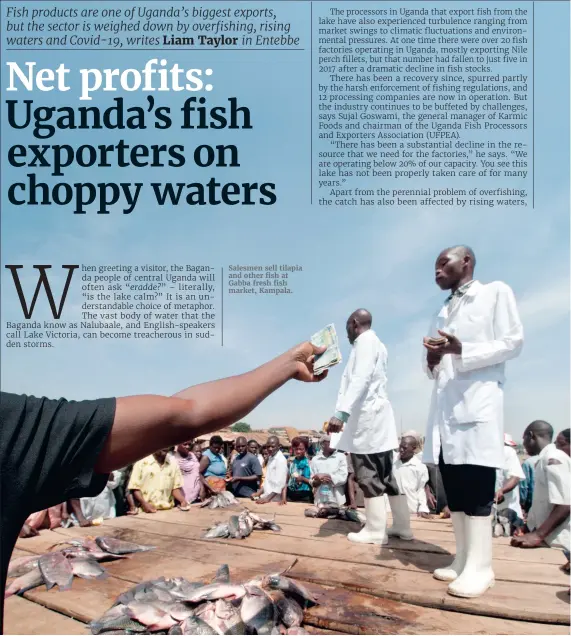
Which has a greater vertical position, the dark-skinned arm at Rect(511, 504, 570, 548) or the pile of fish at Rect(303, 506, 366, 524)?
the dark-skinned arm at Rect(511, 504, 570, 548)

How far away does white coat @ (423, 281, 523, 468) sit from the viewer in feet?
10.2

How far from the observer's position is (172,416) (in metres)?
1.15

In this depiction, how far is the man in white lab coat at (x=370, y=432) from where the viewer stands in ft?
14.2

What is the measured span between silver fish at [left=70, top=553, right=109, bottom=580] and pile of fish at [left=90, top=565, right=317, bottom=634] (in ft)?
2.43

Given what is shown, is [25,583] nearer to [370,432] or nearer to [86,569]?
[86,569]

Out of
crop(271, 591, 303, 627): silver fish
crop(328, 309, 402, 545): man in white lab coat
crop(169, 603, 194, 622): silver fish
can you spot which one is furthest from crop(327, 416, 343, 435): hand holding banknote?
crop(169, 603, 194, 622): silver fish

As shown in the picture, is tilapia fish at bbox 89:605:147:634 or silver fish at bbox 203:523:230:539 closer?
tilapia fish at bbox 89:605:147:634

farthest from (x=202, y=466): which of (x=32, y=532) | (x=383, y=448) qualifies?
(x=383, y=448)

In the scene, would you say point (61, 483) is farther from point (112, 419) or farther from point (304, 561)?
point (304, 561)

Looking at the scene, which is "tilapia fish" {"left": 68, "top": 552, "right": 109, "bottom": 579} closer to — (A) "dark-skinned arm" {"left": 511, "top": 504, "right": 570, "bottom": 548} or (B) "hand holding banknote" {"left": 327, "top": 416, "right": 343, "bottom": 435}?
(B) "hand holding banknote" {"left": 327, "top": 416, "right": 343, "bottom": 435}

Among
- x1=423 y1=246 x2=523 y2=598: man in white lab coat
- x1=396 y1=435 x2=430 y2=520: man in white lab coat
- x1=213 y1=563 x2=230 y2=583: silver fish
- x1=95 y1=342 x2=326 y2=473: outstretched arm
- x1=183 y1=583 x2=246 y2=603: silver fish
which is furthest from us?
x1=396 y1=435 x2=430 y2=520: man in white lab coat

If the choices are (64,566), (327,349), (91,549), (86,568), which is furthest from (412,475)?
(327,349)

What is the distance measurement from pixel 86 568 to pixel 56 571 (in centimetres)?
20

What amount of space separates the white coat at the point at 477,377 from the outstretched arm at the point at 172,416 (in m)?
2.24
